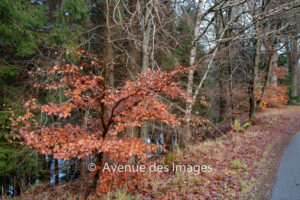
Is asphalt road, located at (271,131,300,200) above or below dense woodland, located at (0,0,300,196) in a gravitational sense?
below

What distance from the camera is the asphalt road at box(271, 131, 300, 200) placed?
394 centimetres

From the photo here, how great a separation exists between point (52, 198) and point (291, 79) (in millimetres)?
26292

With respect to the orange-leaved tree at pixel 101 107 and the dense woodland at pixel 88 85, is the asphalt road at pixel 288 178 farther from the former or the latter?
the orange-leaved tree at pixel 101 107

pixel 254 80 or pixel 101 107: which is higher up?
pixel 254 80


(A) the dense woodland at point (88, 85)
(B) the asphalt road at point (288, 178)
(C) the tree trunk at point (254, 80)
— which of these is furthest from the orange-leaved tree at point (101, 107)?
(C) the tree trunk at point (254, 80)

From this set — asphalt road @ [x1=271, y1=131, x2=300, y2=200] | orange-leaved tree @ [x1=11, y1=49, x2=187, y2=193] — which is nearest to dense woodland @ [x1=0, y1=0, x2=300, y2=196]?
orange-leaved tree @ [x1=11, y1=49, x2=187, y2=193]

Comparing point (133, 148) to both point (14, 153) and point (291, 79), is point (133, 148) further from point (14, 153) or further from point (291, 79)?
point (291, 79)

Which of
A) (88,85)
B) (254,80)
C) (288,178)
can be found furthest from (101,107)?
(254,80)

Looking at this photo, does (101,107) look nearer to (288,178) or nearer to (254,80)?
(288,178)

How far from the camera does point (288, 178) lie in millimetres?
4676

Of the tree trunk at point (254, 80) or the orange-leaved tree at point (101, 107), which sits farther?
the tree trunk at point (254, 80)

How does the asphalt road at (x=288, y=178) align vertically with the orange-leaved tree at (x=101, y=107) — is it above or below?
below

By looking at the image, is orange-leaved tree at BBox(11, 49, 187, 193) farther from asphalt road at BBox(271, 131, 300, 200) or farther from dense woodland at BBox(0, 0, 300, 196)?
asphalt road at BBox(271, 131, 300, 200)

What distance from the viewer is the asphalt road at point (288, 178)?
12.9 ft
